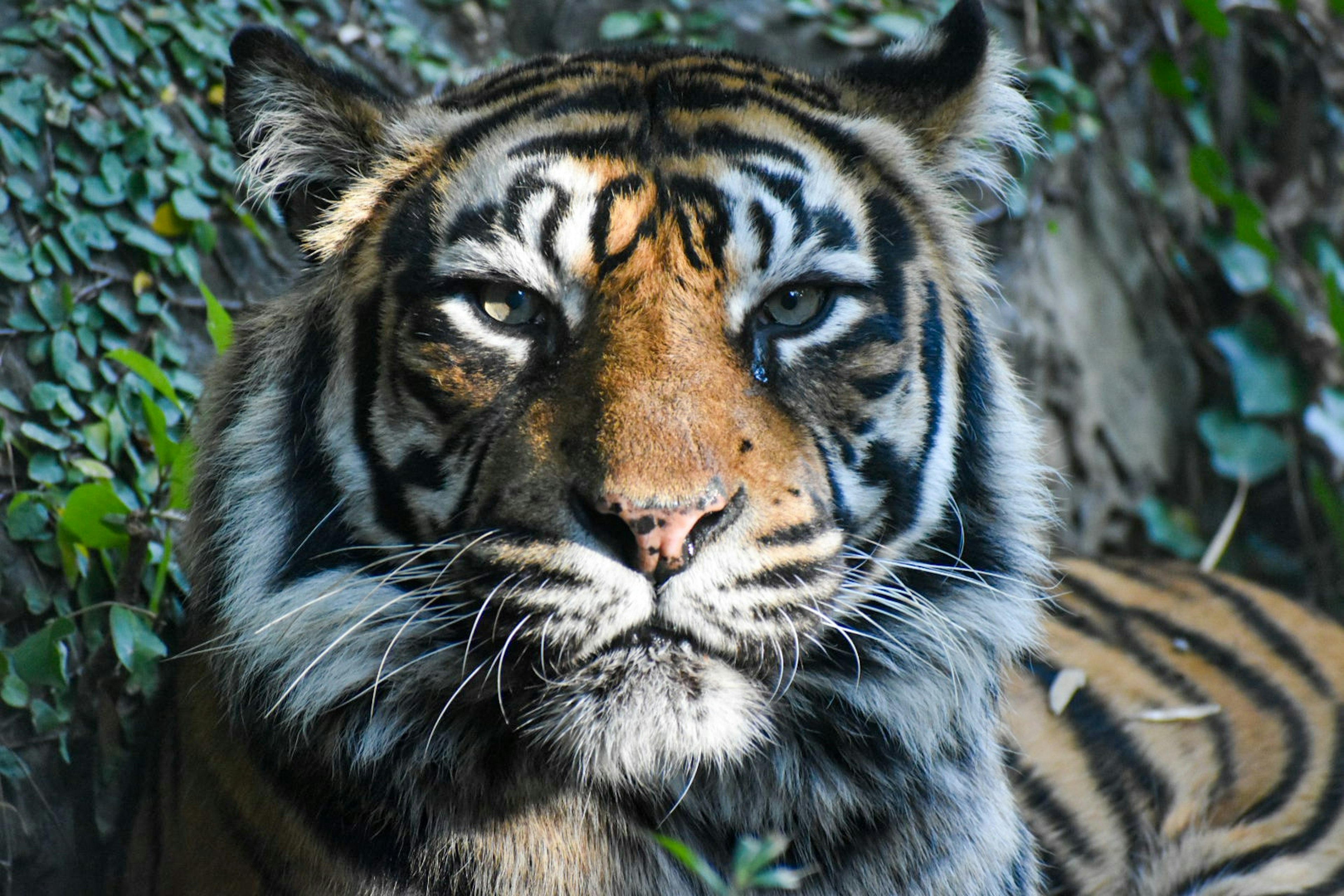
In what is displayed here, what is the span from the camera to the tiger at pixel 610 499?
1.45 meters

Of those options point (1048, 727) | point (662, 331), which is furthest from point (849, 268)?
point (1048, 727)

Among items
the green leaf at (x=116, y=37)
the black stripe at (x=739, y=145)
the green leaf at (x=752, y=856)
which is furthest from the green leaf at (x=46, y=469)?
the green leaf at (x=752, y=856)

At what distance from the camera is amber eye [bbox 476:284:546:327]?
5.17 ft

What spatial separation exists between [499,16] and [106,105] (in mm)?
1210

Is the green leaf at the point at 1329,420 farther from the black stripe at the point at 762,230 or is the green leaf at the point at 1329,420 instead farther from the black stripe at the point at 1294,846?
the black stripe at the point at 762,230

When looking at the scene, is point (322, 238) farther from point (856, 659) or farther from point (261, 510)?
point (856, 659)

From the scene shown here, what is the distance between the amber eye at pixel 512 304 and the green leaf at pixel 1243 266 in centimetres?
268

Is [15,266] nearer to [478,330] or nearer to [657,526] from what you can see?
[478,330]

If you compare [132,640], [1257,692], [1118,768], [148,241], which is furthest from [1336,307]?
[132,640]

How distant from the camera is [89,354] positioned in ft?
7.36

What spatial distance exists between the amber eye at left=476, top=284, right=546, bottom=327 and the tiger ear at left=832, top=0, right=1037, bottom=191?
0.63 m

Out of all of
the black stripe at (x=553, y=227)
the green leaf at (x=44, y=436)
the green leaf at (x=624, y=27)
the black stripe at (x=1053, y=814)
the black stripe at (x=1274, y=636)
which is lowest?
the black stripe at (x=1053, y=814)

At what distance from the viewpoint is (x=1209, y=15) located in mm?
3463

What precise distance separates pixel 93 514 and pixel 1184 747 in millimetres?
2029
